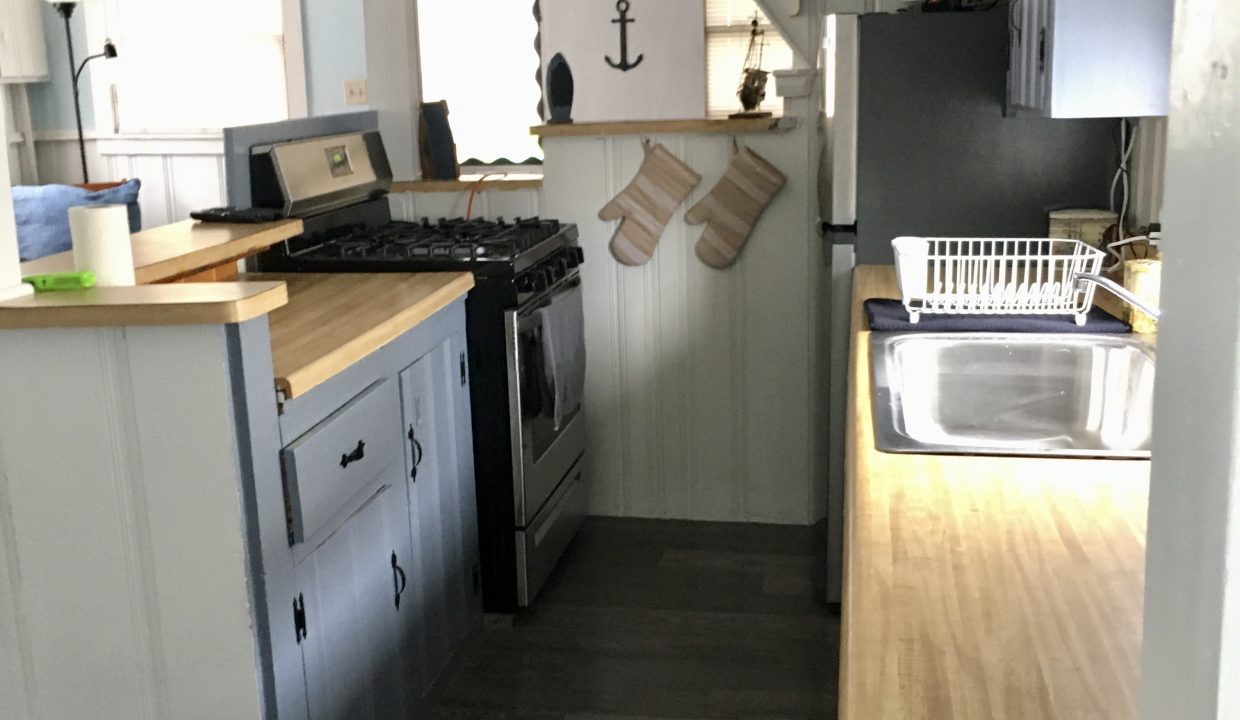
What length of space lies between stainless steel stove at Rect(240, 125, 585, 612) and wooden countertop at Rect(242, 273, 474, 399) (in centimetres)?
10

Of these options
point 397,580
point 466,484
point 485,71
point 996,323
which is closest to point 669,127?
point 466,484

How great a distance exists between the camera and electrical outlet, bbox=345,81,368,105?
5.58 metres

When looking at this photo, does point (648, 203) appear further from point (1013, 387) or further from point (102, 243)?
point (102, 243)

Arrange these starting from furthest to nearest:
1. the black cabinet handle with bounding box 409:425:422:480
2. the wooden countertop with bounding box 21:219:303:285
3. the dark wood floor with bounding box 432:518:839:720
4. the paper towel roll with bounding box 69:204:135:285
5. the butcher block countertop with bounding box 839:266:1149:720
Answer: the dark wood floor with bounding box 432:518:839:720 → the black cabinet handle with bounding box 409:425:422:480 → the wooden countertop with bounding box 21:219:303:285 → the paper towel roll with bounding box 69:204:135:285 → the butcher block countertop with bounding box 839:266:1149:720

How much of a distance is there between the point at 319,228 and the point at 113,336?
1664 mm

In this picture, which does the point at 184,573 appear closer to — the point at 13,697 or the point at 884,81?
the point at 13,697

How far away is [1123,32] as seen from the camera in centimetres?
219

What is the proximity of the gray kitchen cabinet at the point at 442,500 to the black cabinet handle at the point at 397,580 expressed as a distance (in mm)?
112

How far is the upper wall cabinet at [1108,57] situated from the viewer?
7.18ft

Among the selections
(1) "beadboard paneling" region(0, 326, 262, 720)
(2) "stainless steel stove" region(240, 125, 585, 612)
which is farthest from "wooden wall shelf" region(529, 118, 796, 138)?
(1) "beadboard paneling" region(0, 326, 262, 720)

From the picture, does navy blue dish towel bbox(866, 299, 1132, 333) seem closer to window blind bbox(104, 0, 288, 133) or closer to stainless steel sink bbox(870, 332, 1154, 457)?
stainless steel sink bbox(870, 332, 1154, 457)

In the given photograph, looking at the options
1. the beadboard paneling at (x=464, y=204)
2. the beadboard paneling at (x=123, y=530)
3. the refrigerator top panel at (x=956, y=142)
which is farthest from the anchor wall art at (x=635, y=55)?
the beadboard paneling at (x=123, y=530)

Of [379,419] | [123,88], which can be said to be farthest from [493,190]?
[123,88]

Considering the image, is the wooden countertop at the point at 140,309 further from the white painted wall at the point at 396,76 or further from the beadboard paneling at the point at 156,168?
the beadboard paneling at the point at 156,168
